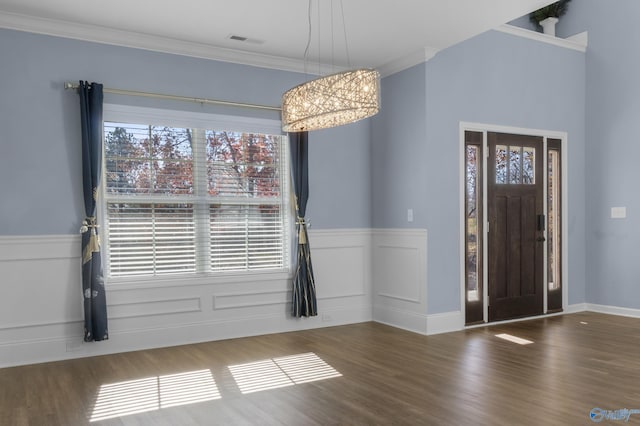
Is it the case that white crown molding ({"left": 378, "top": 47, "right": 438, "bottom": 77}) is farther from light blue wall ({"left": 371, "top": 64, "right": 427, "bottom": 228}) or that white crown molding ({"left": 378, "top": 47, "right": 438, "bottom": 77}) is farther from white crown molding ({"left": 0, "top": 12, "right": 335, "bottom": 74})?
white crown molding ({"left": 0, "top": 12, "right": 335, "bottom": 74})

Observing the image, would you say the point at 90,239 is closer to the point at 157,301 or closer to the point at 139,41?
the point at 157,301

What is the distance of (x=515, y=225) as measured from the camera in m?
5.80

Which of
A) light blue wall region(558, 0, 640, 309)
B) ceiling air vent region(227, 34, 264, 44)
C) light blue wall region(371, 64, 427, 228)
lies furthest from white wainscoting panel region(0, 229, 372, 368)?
light blue wall region(558, 0, 640, 309)

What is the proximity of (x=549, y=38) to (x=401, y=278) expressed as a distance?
3.46 metres

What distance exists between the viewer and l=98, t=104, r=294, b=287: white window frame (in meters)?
4.62

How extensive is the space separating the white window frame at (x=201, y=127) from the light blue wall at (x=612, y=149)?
3.91m

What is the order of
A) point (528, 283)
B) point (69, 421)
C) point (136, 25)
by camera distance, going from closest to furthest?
point (69, 421), point (136, 25), point (528, 283)

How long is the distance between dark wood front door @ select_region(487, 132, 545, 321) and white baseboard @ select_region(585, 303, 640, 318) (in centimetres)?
87

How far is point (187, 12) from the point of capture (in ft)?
13.8

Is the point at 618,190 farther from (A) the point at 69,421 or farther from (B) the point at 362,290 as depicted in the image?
(A) the point at 69,421

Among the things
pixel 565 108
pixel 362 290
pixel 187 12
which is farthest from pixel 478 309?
pixel 187 12

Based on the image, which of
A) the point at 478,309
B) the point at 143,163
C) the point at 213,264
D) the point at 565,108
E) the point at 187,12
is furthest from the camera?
the point at 565,108

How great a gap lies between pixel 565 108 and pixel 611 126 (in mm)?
592

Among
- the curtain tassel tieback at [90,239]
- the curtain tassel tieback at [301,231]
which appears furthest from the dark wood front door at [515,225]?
the curtain tassel tieback at [90,239]
